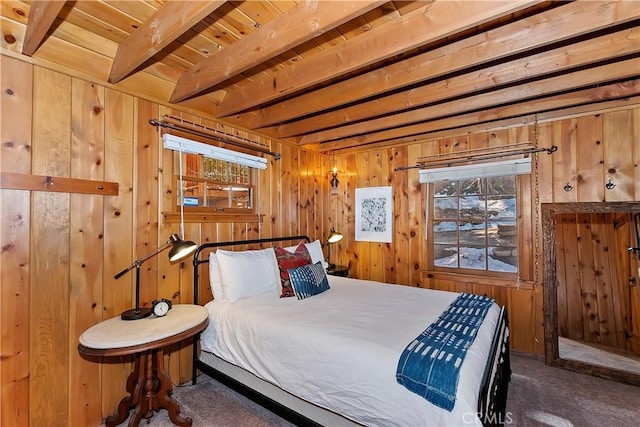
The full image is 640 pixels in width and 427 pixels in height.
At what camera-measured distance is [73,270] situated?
1.98 m

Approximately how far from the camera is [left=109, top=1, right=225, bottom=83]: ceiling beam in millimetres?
1433

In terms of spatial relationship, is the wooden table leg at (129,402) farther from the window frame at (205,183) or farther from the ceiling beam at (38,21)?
the ceiling beam at (38,21)

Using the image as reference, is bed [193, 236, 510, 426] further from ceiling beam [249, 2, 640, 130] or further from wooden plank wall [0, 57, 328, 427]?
ceiling beam [249, 2, 640, 130]

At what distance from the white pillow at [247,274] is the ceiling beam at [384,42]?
4.61ft

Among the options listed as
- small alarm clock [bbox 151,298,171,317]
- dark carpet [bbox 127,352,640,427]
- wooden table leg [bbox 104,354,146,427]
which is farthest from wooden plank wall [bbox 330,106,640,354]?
wooden table leg [bbox 104,354,146,427]

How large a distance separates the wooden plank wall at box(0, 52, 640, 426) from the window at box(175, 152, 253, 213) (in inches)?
6.0

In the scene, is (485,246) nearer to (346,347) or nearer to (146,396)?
(346,347)

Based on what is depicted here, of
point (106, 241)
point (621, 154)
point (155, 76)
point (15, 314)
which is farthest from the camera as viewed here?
point (621, 154)

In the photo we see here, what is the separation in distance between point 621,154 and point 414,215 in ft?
6.56

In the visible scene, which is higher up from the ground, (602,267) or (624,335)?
(602,267)

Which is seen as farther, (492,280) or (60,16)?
(492,280)

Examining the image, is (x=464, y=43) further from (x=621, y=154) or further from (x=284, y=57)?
(x=621, y=154)

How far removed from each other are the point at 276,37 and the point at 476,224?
2.96 metres

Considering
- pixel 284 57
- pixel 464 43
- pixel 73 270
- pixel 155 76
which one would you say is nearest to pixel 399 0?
pixel 464 43
